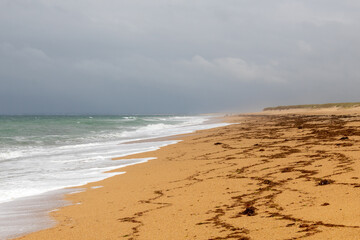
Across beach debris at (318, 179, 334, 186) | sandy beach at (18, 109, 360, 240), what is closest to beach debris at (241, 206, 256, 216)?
sandy beach at (18, 109, 360, 240)

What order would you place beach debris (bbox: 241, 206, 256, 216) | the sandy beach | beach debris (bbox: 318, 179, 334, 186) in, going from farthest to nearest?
beach debris (bbox: 318, 179, 334, 186) → beach debris (bbox: 241, 206, 256, 216) → the sandy beach

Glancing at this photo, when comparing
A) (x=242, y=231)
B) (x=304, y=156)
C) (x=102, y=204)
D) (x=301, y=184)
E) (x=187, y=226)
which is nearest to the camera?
(x=242, y=231)

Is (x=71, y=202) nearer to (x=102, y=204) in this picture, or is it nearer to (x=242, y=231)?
(x=102, y=204)

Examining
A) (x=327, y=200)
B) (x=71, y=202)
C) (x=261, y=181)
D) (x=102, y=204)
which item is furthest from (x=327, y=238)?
(x=71, y=202)

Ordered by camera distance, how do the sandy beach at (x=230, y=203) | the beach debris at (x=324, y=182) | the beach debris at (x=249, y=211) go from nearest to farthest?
the sandy beach at (x=230, y=203), the beach debris at (x=249, y=211), the beach debris at (x=324, y=182)

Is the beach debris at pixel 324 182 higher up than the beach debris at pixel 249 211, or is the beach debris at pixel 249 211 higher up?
the beach debris at pixel 324 182

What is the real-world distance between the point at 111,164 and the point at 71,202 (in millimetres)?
5096

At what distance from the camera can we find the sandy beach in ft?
13.7

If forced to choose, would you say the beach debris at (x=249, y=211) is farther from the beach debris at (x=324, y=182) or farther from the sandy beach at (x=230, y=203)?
the beach debris at (x=324, y=182)

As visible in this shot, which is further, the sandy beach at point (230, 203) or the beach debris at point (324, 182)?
the beach debris at point (324, 182)

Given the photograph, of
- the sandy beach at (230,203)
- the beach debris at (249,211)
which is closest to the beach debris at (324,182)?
the sandy beach at (230,203)

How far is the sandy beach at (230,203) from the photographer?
4188 mm

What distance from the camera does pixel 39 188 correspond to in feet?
27.9

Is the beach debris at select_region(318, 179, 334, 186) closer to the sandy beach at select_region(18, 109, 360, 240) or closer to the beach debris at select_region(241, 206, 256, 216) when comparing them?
the sandy beach at select_region(18, 109, 360, 240)
